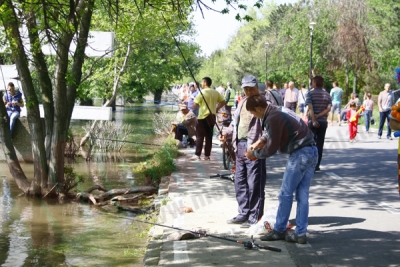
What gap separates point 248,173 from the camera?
28.4 feet

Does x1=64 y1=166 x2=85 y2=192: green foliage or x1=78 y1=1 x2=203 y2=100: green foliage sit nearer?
x1=64 y1=166 x2=85 y2=192: green foliage

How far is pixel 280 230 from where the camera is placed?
775 cm

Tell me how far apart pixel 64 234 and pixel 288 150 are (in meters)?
4.16

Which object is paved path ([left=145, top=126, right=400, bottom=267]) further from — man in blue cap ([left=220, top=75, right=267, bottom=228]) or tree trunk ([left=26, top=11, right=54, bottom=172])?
tree trunk ([left=26, top=11, right=54, bottom=172])

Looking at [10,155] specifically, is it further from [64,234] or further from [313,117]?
[313,117]

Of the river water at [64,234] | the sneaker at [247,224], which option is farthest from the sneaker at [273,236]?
the river water at [64,234]

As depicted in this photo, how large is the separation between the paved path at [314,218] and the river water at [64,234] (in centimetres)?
58

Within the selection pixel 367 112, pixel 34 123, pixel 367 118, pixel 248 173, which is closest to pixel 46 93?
pixel 34 123

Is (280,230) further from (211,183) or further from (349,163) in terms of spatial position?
(349,163)

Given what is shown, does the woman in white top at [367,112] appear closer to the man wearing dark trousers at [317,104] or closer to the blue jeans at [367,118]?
the blue jeans at [367,118]

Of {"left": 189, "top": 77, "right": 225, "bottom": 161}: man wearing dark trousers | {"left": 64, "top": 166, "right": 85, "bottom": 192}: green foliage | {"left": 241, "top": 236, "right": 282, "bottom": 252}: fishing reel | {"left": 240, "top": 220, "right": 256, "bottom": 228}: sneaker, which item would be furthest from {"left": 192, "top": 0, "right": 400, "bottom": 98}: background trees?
{"left": 241, "top": 236, "right": 282, "bottom": 252}: fishing reel

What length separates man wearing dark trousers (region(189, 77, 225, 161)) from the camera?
1518cm

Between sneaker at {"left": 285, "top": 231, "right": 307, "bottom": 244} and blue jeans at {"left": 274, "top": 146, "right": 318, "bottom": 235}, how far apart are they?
40 mm

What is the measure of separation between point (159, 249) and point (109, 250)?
51.8 inches
